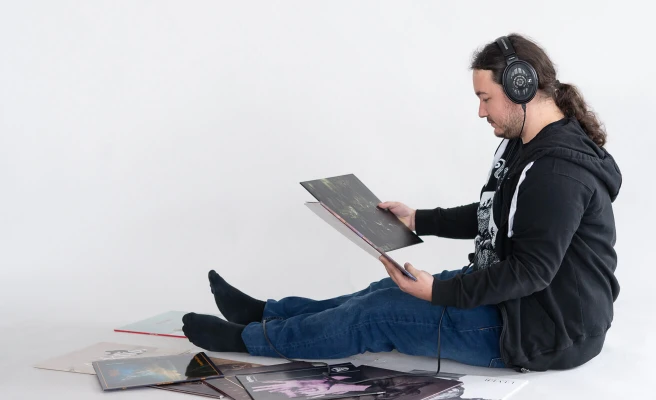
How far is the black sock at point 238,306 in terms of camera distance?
2.69m

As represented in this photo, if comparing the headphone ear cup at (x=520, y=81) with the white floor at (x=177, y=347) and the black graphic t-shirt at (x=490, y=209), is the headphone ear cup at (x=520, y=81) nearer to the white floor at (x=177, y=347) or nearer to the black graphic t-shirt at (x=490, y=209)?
the black graphic t-shirt at (x=490, y=209)

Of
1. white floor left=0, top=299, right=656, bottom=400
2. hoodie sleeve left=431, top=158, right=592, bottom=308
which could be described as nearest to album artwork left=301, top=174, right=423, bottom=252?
hoodie sleeve left=431, top=158, right=592, bottom=308

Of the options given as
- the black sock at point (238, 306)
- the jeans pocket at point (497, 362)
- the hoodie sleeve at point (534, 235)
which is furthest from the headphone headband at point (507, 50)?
the black sock at point (238, 306)

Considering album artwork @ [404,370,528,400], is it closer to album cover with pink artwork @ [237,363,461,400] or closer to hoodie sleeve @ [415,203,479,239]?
album cover with pink artwork @ [237,363,461,400]

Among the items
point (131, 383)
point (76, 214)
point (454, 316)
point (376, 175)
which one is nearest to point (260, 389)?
point (131, 383)

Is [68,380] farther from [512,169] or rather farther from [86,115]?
[86,115]

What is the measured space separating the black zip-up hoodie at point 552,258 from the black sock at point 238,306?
738 mm

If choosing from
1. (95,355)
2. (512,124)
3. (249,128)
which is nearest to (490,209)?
(512,124)

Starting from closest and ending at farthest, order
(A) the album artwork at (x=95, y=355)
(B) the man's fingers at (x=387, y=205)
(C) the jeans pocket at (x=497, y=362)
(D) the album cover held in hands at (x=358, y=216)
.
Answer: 1. (D) the album cover held in hands at (x=358, y=216)
2. (C) the jeans pocket at (x=497, y=362)
3. (A) the album artwork at (x=95, y=355)
4. (B) the man's fingers at (x=387, y=205)

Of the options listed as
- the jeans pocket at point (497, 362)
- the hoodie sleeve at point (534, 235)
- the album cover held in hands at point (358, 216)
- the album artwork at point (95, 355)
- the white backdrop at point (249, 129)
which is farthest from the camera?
the white backdrop at point (249, 129)

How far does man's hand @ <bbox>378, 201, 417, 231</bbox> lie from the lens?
104 inches

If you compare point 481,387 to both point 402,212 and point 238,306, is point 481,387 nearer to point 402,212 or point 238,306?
point 402,212

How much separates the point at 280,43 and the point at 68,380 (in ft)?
6.82

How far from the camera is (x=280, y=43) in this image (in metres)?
3.91
